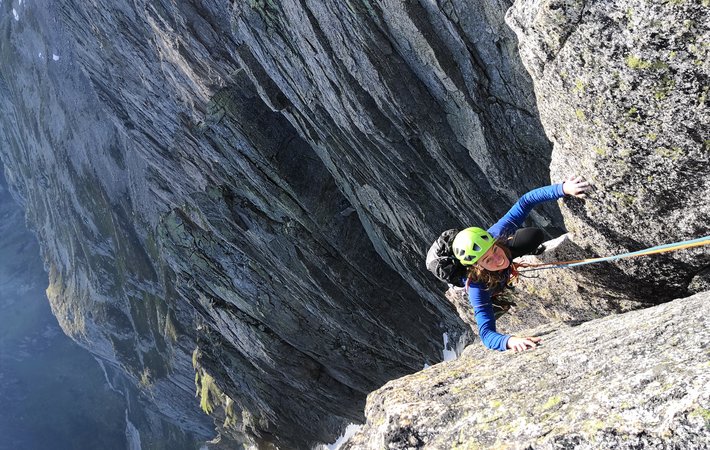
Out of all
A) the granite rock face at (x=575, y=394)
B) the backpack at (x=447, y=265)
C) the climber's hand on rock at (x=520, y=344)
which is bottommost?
the climber's hand on rock at (x=520, y=344)

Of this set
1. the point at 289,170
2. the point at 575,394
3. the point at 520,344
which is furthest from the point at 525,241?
the point at 289,170

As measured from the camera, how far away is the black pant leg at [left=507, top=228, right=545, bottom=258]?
1020cm

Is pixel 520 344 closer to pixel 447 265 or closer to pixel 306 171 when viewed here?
pixel 447 265

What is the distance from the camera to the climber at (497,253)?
9.17 m

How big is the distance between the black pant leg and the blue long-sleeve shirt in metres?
0.21

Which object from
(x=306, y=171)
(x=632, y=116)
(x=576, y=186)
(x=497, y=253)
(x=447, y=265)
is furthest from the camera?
(x=306, y=171)

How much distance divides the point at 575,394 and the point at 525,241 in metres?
3.95

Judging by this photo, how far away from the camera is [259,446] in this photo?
3519cm

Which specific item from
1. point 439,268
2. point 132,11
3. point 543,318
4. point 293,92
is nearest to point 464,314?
point 543,318

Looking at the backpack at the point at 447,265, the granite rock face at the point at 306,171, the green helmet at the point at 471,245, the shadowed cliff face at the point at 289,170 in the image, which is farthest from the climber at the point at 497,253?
the shadowed cliff face at the point at 289,170

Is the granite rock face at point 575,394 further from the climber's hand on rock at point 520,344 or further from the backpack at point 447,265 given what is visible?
the backpack at point 447,265

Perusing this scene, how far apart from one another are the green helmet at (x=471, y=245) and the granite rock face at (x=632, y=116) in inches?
62.0

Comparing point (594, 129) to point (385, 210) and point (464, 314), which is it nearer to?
point (464, 314)

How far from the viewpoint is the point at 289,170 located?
79.2 ft
